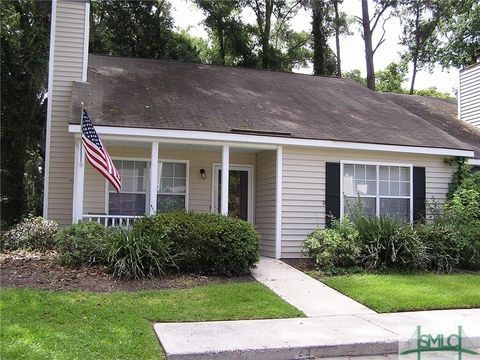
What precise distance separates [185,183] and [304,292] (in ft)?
17.1

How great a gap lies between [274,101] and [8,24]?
921 centimetres

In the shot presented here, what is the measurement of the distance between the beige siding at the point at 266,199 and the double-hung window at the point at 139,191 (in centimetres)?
191

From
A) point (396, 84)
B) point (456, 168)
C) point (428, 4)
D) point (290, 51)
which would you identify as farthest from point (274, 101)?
point (396, 84)

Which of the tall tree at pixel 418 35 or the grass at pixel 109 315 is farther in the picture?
the tall tree at pixel 418 35

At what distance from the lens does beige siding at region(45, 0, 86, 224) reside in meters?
12.5

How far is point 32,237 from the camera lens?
1066cm

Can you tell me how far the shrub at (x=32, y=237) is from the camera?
1061cm

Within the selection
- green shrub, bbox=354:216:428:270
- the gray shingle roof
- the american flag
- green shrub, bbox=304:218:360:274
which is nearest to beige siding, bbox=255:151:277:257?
the gray shingle roof

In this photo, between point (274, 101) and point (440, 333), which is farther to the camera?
point (274, 101)

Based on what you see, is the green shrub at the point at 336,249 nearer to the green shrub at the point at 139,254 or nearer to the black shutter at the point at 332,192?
the black shutter at the point at 332,192

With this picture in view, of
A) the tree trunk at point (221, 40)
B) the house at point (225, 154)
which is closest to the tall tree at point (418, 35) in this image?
the tree trunk at point (221, 40)

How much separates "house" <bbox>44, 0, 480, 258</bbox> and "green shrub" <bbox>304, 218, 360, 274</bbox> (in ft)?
3.87

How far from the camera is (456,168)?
13125 mm

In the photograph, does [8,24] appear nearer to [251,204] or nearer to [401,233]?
[251,204]
